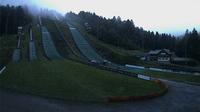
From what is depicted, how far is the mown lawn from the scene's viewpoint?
31.7 m

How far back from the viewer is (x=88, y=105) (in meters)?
28.4

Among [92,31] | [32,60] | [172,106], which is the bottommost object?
[172,106]

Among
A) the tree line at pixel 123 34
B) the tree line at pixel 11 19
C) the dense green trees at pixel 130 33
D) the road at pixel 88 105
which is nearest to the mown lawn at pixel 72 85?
the road at pixel 88 105

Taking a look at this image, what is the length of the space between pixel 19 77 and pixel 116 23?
9860 centimetres

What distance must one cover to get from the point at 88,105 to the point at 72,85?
7907 millimetres

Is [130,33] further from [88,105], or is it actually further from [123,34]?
[88,105]

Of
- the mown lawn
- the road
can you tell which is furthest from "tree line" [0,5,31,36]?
the road

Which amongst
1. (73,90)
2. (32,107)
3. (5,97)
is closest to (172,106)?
(73,90)

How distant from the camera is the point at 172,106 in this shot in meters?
30.5

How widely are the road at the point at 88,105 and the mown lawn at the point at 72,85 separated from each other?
5.98ft

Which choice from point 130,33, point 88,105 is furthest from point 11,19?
A: point 88,105

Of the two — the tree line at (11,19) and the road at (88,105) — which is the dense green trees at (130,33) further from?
the road at (88,105)

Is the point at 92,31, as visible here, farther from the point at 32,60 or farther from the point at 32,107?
the point at 32,107

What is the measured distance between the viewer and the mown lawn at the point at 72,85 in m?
31.7
